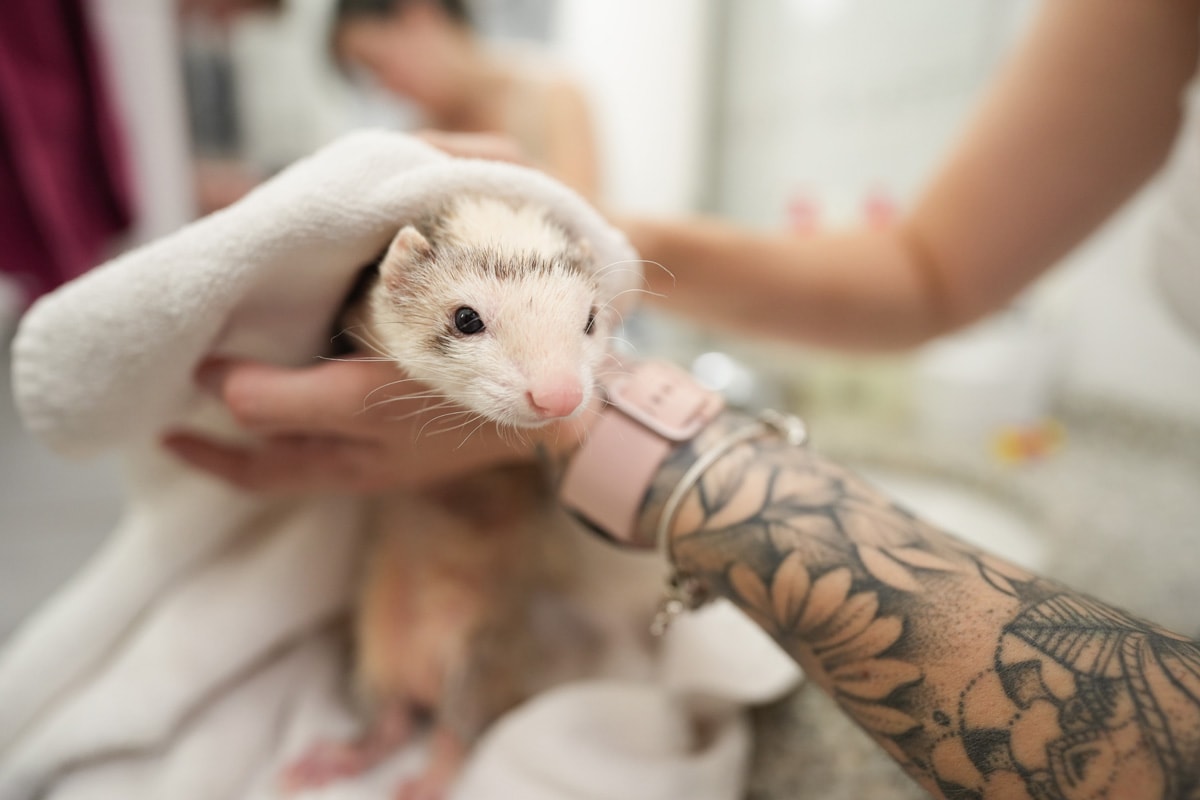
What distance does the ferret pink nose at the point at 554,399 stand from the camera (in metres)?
0.41

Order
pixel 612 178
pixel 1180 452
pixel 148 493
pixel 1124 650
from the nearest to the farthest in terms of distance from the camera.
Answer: pixel 1124 650 → pixel 148 493 → pixel 1180 452 → pixel 612 178

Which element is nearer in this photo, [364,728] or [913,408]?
[364,728]

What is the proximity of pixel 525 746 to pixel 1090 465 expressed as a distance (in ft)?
4.01

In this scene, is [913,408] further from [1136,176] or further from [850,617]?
[850,617]

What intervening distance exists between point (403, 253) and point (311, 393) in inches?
5.6

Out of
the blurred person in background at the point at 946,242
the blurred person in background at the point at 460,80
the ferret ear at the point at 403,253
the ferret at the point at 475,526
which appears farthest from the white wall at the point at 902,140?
the ferret ear at the point at 403,253

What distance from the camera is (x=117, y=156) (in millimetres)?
1021

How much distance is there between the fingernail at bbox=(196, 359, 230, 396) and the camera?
1.86 feet

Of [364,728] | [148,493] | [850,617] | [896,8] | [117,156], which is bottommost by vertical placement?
[364,728]

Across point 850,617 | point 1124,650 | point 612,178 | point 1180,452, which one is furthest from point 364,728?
point 612,178

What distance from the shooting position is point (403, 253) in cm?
47

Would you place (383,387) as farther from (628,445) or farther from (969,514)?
(969,514)

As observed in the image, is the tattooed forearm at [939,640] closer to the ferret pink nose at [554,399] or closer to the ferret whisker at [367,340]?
the ferret pink nose at [554,399]

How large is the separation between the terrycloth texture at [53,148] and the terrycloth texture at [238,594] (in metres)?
0.51
